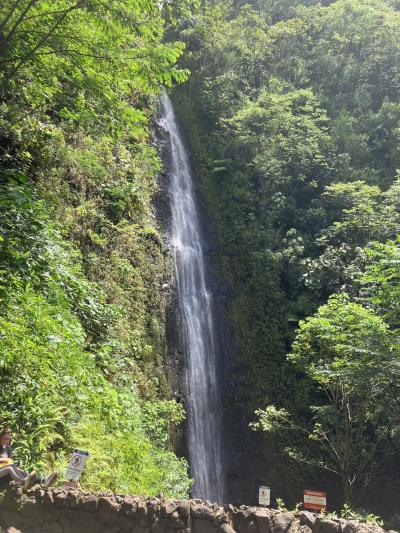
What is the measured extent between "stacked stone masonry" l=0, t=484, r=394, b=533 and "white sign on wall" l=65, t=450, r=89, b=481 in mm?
152

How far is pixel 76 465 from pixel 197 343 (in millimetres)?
11390

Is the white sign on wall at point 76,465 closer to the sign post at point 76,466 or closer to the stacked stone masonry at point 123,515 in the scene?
the sign post at point 76,466

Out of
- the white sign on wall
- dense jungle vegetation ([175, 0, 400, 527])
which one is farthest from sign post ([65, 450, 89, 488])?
dense jungle vegetation ([175, 0, 400, 527])

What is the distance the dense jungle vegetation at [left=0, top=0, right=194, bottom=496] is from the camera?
17.3 feet

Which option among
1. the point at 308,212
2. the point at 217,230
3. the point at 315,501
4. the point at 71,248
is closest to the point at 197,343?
the point at 217,230

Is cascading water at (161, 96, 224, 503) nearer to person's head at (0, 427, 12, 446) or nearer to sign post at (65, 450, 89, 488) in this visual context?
sign post at (65, 450, 89, 488)

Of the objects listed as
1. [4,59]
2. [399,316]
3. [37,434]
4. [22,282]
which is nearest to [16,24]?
[4,59]

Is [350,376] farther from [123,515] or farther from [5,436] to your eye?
[5,436]

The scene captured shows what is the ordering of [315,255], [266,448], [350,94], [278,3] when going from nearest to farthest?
[266,448], [315,255], [350,94], [278,3]

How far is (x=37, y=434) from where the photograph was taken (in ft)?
16.0

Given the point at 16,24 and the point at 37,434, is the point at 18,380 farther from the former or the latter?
the point at 16,24

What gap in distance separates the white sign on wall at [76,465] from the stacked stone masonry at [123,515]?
152mm

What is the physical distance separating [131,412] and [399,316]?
206 inches

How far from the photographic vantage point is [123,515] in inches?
165
